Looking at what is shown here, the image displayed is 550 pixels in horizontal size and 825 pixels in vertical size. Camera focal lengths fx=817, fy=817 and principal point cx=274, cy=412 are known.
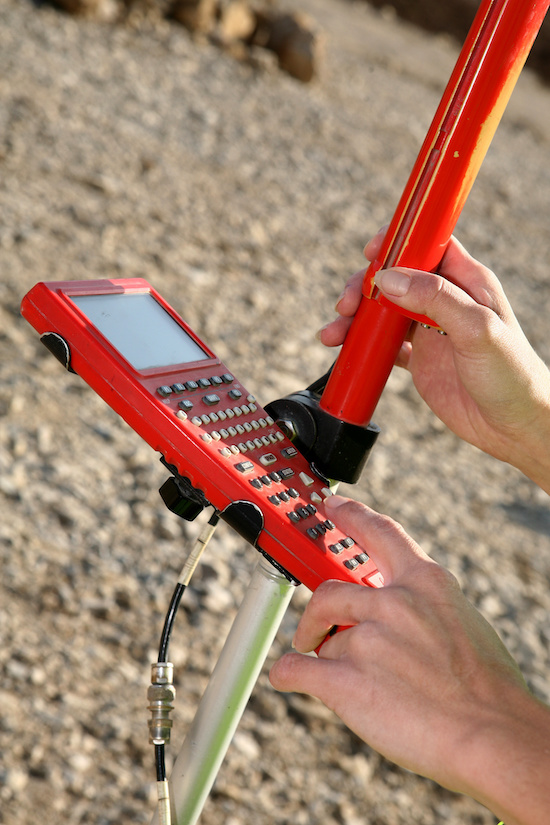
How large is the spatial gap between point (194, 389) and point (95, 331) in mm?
110

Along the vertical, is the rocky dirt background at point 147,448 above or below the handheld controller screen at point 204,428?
below

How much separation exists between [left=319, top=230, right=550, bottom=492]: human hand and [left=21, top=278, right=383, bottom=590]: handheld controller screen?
0.63ft

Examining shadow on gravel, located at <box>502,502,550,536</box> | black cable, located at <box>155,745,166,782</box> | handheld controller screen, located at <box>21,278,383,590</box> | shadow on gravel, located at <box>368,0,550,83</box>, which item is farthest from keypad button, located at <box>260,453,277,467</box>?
shadow on gravel, located at <box>368,0,550,83</box>

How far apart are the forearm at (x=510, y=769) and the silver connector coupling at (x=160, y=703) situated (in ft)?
0.99

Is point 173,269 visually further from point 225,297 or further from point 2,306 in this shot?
point 2,306

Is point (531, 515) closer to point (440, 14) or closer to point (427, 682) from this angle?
point (427, 682)

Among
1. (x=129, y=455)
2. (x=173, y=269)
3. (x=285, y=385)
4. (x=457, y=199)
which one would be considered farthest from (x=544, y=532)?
(x=457, y=199)

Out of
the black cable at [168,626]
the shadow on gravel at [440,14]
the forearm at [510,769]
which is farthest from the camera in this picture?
the shadow on gravel at [440,14]

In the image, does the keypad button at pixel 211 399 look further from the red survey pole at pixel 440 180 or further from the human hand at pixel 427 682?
the human hand at pixel 427 682

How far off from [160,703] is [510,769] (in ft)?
1.13

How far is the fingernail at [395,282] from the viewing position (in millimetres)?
760

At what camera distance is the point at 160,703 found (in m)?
0.78

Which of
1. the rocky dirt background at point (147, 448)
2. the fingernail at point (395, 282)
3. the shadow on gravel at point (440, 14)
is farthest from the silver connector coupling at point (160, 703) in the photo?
the shadow on gravel at point (440, 14)

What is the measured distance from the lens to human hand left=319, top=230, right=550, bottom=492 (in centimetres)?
78
